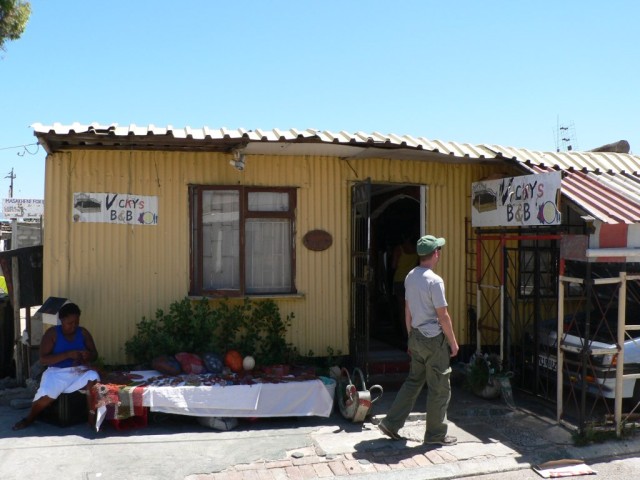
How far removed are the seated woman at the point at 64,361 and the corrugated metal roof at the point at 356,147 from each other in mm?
1805

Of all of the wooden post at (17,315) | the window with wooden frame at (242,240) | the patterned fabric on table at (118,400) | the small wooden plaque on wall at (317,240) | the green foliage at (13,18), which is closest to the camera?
the patterned fabric on table at (118,400)

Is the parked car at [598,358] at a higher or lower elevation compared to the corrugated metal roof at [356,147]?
lower

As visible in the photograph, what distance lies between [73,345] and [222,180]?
8.09ft

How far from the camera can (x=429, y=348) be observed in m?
5.36

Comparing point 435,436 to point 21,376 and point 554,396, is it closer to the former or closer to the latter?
point 554,396

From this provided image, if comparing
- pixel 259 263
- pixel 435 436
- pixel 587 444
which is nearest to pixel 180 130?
pixel 259 263

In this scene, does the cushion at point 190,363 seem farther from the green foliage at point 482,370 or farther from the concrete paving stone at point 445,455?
the green foliage at point 482,370

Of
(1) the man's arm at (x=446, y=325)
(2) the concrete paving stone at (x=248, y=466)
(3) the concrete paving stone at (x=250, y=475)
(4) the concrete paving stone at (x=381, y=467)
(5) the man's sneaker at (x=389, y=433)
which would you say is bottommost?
(4) the concrete paving stone at (x=381, y=467)

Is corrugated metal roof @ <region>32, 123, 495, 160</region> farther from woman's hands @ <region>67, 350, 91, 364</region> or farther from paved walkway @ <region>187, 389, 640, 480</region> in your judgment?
paved walkway @ <region>187, 389, 640, 480</region>

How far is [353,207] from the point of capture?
743cm

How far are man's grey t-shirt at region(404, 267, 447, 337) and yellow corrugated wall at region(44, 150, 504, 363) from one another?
2.10 meters

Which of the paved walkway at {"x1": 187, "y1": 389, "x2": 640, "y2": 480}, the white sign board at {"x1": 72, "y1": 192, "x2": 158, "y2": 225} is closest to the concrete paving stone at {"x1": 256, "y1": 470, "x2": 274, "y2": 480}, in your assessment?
the paved walkway at {"x1": 187, "y1": 389, "x2": 640, "y2": 480}

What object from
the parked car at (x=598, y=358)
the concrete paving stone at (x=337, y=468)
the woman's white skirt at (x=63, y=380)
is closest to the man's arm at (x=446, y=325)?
the parked car at (x=598, y=358)

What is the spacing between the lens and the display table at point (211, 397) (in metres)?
5.59
